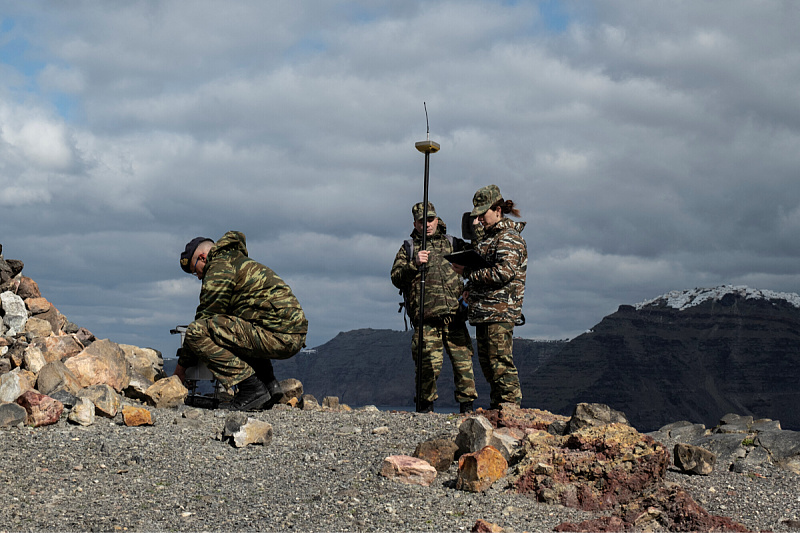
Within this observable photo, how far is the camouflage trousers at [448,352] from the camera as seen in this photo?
9094 millimetres

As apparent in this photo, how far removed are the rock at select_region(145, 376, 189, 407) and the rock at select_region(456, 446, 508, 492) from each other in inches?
170

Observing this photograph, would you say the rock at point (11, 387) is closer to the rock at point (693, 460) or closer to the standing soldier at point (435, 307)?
the standing soldier at point (435, 307)

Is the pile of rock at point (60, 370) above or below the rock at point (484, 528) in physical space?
above

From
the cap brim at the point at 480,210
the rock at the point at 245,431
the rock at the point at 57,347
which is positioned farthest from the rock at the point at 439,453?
the rock at the point at 57,347

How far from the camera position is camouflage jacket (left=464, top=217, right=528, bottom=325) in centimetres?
816

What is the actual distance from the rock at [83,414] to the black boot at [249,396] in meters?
1.67

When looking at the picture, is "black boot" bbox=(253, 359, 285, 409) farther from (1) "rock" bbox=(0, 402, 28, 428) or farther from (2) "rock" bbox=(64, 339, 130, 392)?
(1) "rock" bbox=(0, 402, 28, 428)

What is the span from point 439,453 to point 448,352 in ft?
10.3

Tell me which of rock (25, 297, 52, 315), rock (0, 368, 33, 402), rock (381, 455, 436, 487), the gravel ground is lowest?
the gravel ground

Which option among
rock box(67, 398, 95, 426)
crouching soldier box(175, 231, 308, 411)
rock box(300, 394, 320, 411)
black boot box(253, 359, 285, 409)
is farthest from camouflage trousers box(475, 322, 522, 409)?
rock box(67, 398, 95, 426)

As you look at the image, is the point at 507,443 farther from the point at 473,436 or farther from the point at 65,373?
the point at 65,373

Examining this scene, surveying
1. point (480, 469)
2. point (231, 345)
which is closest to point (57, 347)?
point (231, 345)

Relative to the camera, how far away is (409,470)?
19.4 feet

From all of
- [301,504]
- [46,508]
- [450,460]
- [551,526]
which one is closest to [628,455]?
[551,526]
